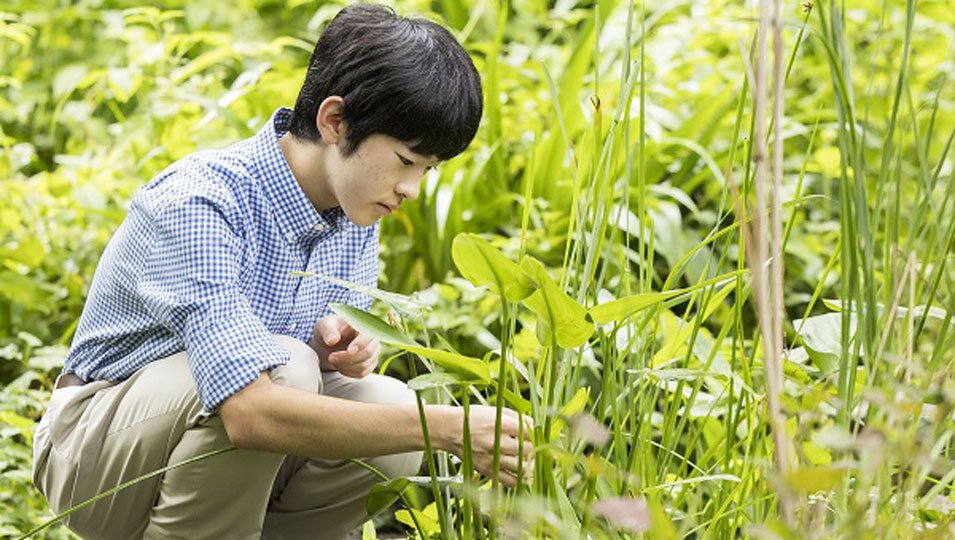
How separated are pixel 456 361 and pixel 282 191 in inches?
21.0

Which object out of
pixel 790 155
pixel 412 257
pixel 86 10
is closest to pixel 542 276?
pixel 412 257

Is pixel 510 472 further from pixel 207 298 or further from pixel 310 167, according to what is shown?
pixel 310 167

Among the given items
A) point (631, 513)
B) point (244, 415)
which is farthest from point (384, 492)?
point (631, 513)

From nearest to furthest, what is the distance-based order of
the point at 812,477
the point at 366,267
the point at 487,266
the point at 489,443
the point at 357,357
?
the point at 812,477, the point at 487,266, the point at 489,443, the point at 357,357, the point at 366,267

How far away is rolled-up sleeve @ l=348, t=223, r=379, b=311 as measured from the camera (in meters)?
1.87

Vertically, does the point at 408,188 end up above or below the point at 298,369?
above

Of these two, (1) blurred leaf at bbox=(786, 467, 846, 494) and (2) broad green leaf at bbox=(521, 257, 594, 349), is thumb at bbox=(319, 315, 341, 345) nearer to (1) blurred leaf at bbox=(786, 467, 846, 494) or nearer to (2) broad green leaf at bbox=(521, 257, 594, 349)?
(2) broad green leaf at bbox=(521, 257, 594, 349)

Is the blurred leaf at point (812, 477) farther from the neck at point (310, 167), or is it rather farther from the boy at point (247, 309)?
the neck at point (310, 167)

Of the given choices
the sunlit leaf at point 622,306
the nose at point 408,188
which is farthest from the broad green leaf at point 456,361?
the nose at point 408,188

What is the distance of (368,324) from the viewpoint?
1.22 m

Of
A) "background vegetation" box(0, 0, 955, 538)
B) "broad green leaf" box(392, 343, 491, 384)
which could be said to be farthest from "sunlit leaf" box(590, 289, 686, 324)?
"broad green leaf" box(392, 343, 491, 384)

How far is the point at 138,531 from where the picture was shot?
5.59ft

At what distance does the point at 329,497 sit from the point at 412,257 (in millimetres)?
1021

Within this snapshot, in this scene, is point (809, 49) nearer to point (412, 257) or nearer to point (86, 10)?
point (412, 257)
